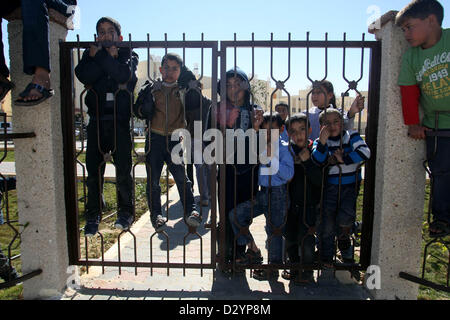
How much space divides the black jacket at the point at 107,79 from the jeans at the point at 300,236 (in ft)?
6.18

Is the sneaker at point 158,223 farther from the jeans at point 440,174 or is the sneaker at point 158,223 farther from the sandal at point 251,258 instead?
the jeans at point 440,174

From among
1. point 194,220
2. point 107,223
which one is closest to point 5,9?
point 194,220

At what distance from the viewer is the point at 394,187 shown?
8.98ft

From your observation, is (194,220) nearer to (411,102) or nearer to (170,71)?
(170,71)

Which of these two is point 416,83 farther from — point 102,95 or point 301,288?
point 102,95

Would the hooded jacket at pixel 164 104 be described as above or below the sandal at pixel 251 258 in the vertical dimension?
above

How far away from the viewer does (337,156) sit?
2875 mm

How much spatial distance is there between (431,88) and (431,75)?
10 centimetres

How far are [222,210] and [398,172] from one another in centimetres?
157

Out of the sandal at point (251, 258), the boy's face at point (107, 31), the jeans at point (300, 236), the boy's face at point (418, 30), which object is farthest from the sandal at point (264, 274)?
the boy's face at point (107, 31)

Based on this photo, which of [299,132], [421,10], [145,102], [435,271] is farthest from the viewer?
[435,271]

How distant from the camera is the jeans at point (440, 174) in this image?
252cm

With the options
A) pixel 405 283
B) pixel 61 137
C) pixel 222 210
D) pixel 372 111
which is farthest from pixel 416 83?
pixel 61 137

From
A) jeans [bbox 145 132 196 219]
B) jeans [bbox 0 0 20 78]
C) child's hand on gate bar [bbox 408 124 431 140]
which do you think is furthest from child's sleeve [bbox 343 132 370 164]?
jeans [bbox 0 0 20 78]
